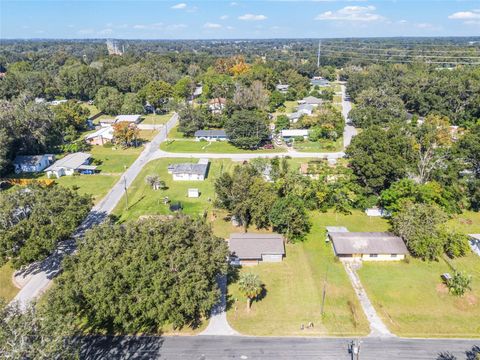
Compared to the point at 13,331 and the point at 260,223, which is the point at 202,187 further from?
the point at 13,331

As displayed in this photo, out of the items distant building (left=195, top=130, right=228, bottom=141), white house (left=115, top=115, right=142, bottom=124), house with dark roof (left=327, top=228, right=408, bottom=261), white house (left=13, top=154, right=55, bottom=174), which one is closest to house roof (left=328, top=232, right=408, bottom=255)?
house with dark roof (left=327, top=228, right=408, bottom=261)

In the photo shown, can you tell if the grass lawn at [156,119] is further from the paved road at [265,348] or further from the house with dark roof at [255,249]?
the paved road at [265,348]

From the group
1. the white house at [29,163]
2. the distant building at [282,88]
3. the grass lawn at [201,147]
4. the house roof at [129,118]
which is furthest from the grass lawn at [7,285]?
the distant building at [282,88]

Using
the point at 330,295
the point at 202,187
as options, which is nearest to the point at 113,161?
the point at 202,187

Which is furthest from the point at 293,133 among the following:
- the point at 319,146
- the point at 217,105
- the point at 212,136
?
the point at 217,105

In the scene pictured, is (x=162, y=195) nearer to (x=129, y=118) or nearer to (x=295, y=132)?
(x=295, y=132)

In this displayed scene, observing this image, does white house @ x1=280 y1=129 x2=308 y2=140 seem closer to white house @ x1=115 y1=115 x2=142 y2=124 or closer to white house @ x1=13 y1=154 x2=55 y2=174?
white house @ x1=115 y1=115 x2=142 y2=124
